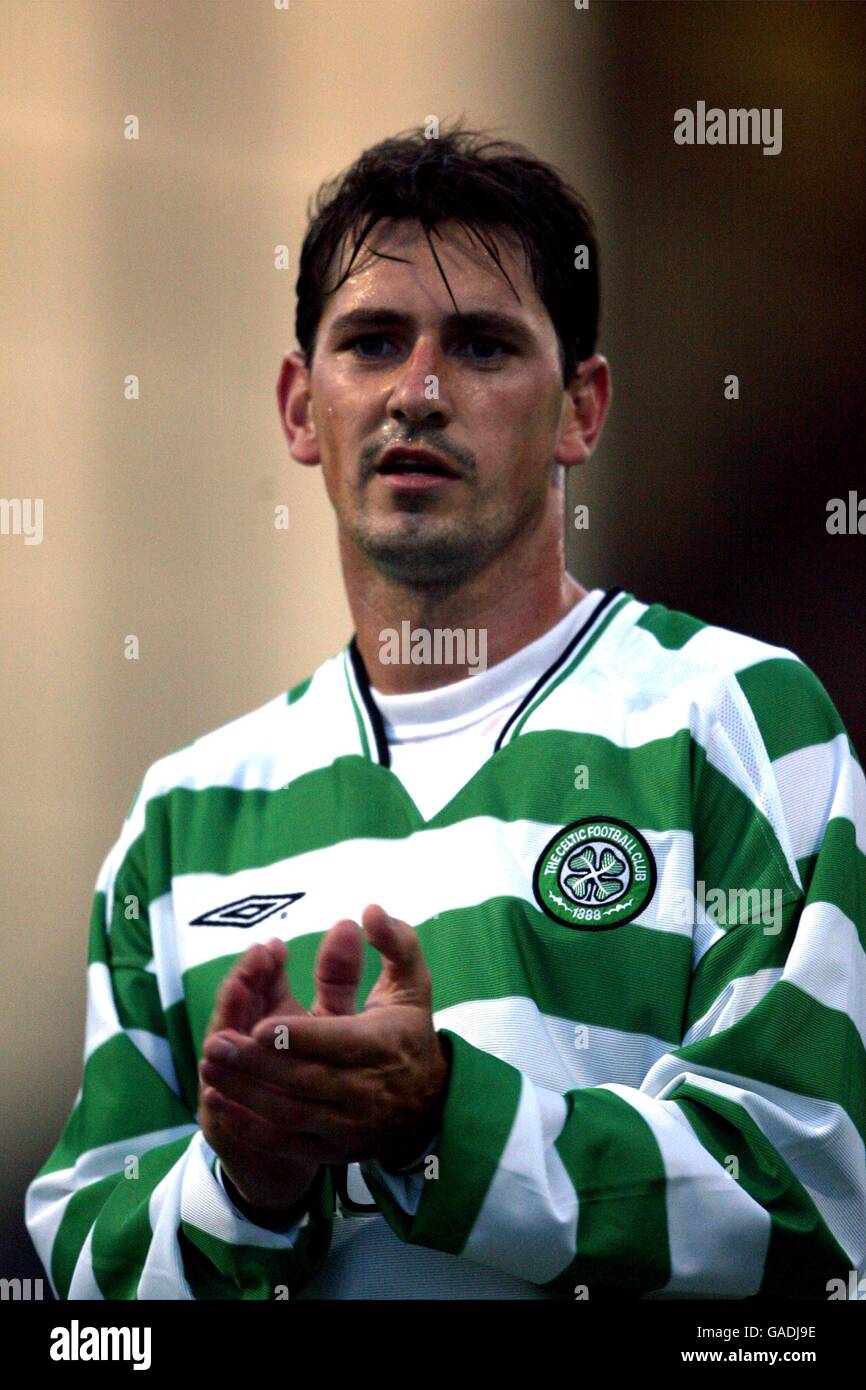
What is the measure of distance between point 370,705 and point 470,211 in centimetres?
59

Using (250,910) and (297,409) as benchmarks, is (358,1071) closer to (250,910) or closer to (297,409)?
(250,910)

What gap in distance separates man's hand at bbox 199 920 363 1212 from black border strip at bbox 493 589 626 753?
0.54 metres

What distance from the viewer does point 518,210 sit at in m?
2.21

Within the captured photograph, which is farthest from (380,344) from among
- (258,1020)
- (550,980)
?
(258,1020)

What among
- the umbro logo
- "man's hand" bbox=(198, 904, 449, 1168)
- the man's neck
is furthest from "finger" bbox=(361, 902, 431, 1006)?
the man's neck

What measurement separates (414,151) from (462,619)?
1.93ft

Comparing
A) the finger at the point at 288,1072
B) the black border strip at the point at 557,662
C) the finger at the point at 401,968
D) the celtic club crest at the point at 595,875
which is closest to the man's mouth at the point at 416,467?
the black border strip at the point at 557,662

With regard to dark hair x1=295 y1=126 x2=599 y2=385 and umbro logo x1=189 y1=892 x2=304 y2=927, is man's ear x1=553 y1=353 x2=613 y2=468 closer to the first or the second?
dark hair x1=295 y1=126 x2=599 y2=385

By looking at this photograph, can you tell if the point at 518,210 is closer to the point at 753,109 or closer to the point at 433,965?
the point at 753,109

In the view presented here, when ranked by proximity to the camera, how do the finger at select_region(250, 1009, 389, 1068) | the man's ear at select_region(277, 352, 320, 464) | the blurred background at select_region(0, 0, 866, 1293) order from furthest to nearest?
the blurred background at select_region(0, 0, 866, 1293) < the man's ear at select_region(277, 352, 320, 464) < the finger at select_region(250, 1009, 389, 1068)

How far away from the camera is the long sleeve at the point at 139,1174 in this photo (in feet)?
5.84

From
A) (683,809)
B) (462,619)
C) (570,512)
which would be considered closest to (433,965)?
(683,809)

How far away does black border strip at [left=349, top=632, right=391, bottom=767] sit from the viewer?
2123mm

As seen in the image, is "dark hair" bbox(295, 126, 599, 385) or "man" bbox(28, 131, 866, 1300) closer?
"man" bbox(28, 131, 866, 1300)
